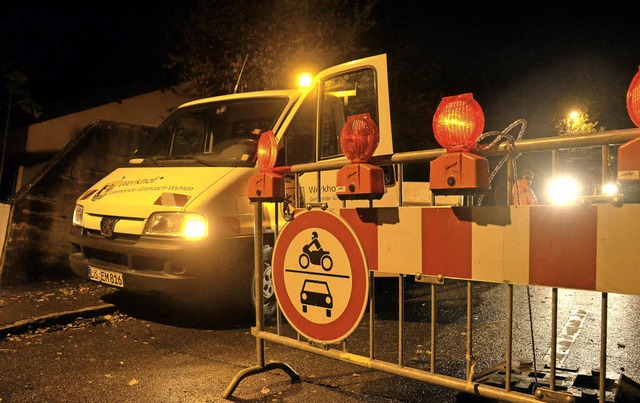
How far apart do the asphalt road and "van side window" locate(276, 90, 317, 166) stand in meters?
1.80

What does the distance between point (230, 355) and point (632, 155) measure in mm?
3620

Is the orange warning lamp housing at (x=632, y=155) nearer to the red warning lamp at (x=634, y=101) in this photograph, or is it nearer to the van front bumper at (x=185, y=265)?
the red warning lamp at (x=634, y=101)

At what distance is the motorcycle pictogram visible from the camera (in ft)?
11.3

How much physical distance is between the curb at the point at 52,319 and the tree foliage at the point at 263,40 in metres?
6.17

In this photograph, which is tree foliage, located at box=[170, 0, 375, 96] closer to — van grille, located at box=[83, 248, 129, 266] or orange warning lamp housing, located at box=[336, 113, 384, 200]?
van grille, located at box=[83, 248, 129, 266]

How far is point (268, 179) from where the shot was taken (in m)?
3.89

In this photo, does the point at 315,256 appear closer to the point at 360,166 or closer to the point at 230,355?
the point at 360,166

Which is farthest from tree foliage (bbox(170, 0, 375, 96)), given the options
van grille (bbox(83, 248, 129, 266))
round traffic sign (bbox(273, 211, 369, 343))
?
round traffic sign (bbox(273, 211, 369, 343))

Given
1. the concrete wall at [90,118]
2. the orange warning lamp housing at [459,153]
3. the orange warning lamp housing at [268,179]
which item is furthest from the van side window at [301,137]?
the concrete wall at [90,118]

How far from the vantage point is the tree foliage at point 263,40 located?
11.9 m

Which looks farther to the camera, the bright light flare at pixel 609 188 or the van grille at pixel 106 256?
the van grille at pixel 106 256

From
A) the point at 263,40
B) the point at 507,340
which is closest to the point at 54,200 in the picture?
the point at 263,40

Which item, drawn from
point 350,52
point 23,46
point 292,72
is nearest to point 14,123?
point 23,46

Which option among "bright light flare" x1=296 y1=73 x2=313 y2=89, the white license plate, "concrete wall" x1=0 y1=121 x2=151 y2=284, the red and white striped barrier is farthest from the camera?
"concrete wall" x1=0 y1=121 x2=151 y2=284
